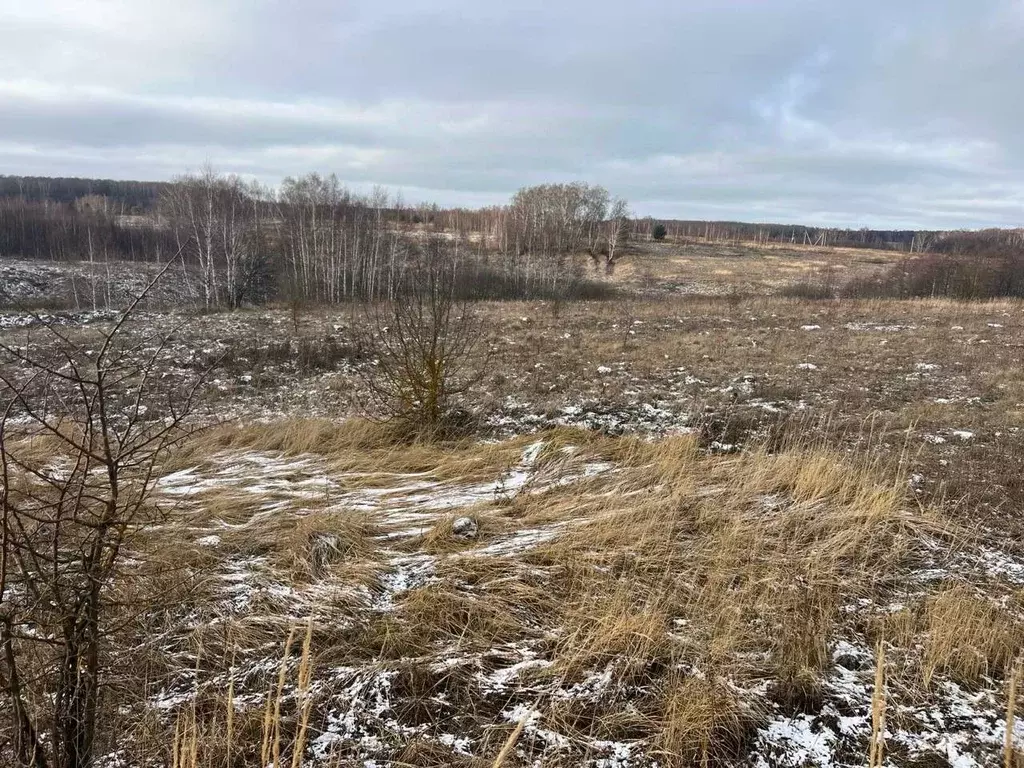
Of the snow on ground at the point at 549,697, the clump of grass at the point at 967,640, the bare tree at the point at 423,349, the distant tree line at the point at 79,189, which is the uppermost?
the distant tree line at the point at 79,189

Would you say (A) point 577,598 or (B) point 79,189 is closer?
(A) point 577,598

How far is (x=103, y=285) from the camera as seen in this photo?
118 feet

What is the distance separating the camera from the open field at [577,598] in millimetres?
2199

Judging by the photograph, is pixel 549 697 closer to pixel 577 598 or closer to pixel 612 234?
pixel 577 598

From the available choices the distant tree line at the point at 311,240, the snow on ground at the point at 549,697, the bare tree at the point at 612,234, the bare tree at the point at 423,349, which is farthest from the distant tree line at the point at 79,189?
the snow on ground at the point at 549,697

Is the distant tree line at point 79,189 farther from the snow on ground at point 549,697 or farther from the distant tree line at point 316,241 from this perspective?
the snow on ground at point 549,697

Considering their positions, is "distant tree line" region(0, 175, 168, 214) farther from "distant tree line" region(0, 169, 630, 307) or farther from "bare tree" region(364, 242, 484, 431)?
"bare tree" region(364, 242, 484, 431)

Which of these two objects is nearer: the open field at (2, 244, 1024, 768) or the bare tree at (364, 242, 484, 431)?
the open field at (2, 244, 1024, 768)

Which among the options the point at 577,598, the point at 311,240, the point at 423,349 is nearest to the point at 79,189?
the point at 311,240

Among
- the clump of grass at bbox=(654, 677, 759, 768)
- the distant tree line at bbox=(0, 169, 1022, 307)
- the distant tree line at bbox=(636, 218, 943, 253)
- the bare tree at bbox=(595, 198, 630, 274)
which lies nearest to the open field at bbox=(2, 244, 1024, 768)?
the clump of grass at bbox=(654, 677, 759, 768)

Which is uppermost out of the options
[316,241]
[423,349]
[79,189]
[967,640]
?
[79,189]

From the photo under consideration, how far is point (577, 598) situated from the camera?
3098mm

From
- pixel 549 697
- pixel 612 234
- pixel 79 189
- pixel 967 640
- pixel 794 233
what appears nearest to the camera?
pixel 549 697

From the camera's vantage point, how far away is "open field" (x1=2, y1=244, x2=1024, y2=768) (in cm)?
220
